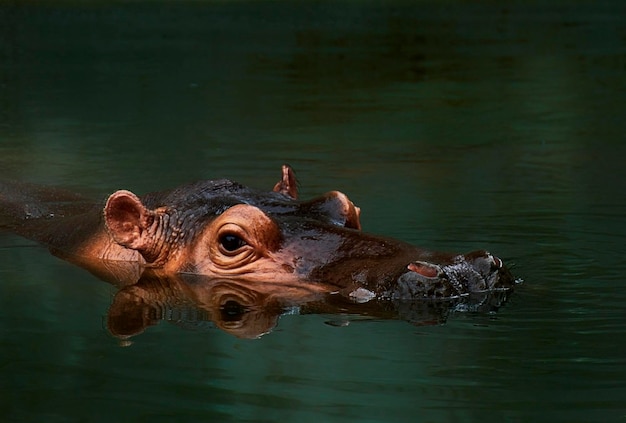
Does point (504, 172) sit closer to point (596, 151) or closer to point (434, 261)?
point (596, 151)

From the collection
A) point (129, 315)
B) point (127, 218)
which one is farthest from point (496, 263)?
point (127, 218)

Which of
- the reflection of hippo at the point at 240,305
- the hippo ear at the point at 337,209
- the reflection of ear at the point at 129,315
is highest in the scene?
the hippo ear at the point at 337,209

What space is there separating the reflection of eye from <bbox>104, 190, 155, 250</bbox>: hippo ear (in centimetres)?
49

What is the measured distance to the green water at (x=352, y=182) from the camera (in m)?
5.79

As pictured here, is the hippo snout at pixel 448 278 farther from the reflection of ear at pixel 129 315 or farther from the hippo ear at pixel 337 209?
the reflection of ear at pixel 129 315

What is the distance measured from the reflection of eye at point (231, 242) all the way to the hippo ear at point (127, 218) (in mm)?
489

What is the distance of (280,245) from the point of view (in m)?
7.55

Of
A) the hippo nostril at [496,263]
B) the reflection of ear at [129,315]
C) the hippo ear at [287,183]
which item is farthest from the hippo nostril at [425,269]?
the hippo ear at [287,183]

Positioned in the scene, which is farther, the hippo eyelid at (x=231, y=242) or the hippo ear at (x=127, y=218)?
the hippo ear at (x=127, y=218)

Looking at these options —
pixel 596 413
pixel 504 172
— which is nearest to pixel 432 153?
pixel 504 172

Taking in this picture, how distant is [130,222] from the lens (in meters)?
7.96

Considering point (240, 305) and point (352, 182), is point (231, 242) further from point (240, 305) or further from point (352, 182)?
point (352, 182)

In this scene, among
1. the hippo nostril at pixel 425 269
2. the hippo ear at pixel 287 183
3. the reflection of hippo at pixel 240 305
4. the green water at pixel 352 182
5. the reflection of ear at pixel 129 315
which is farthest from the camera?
the hippo ear at pixel 287 183

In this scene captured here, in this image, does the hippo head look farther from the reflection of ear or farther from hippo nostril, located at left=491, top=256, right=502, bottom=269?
the reflection of ear
